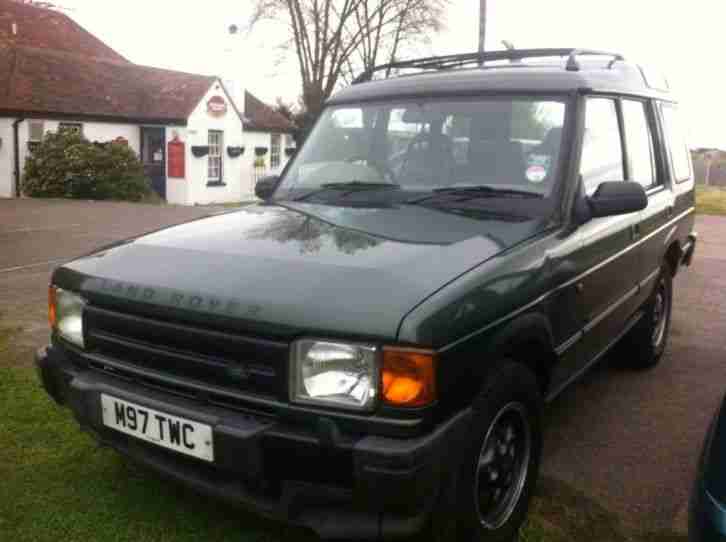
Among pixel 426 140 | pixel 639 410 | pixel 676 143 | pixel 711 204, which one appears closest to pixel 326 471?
pixel 426 140

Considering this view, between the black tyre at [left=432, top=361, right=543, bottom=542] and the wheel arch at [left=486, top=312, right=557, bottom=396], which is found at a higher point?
the wheel arch at [left=486, top=312, right=557, bottom=396]

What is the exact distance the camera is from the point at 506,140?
346 centimetres

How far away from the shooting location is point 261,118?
30906 mm

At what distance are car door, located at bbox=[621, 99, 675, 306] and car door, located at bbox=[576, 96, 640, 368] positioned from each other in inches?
5.4

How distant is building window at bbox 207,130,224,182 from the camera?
27.1 m

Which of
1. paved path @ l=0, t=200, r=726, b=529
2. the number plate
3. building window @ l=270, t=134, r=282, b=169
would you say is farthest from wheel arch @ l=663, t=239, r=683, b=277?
building window @ l=270, t=134, r=282, b=169

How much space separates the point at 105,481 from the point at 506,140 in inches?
97.9

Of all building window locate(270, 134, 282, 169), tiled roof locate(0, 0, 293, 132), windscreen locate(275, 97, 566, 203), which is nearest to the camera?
windscreen locate(275, 97, 566, 203)

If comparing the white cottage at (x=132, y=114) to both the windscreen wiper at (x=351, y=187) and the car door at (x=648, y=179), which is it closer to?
the windscreen wiper at (x=351, y=187)

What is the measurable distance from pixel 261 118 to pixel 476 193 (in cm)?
2870

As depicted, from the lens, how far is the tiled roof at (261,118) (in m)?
29.8

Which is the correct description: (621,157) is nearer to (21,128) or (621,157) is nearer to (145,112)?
(21,128)

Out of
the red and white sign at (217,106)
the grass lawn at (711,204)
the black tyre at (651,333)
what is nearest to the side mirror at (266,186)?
the black tyre at (651,333)

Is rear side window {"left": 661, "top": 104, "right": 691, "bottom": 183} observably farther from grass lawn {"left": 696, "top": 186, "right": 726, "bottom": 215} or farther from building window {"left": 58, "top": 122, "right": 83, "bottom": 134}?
building window {"left": 58, "top": 122, "right": 83, "bottom": 134}
